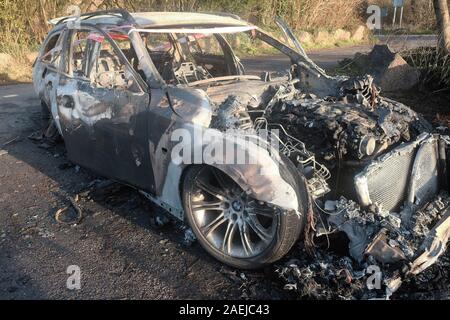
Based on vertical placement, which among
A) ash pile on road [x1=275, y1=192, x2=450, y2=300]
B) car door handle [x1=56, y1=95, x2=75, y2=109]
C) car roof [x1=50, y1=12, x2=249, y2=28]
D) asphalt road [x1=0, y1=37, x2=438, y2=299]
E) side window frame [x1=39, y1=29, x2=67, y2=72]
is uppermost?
car roof [x1=50, y1=12, x2=249, y2=28]

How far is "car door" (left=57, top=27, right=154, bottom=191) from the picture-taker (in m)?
3.72

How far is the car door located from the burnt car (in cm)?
1

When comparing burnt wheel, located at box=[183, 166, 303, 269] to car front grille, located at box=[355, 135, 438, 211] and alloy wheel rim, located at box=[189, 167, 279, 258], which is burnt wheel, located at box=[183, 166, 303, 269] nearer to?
alloy wheel rim, located at box=[189, 167, 279, 258]

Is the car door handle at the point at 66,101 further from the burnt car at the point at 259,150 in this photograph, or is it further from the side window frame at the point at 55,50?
the side window frame at the point at 55,50

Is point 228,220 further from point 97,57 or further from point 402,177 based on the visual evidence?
point 97,57

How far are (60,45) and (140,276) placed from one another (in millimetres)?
3133

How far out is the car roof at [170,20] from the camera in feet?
13.6

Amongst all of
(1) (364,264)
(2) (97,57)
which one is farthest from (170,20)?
(1) (364,264)

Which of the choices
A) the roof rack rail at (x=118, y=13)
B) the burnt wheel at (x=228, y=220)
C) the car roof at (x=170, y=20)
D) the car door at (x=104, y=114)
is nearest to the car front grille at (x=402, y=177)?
the burnt wheel at (x=228, y=220)

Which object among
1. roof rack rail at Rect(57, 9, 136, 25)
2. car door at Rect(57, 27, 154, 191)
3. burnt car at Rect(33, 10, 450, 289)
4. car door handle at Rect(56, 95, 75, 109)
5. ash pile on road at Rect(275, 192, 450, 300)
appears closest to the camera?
ash pile on road at Rect(275, 192, 450, 300)

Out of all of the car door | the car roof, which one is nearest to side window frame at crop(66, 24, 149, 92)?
the car door

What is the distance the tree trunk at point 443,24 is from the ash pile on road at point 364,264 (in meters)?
5.62

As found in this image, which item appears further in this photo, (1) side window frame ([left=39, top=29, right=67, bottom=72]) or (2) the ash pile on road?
(1) side window frame ([left=39, top=29, right=67, bottom=72])
